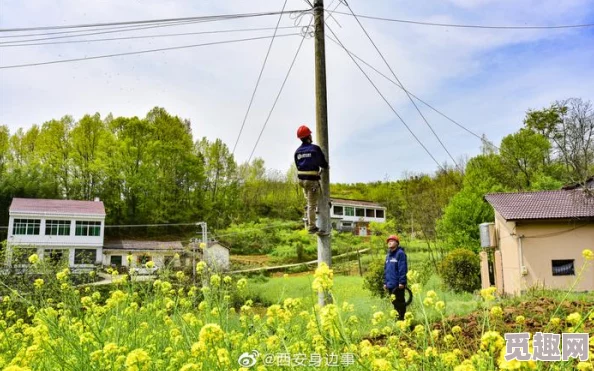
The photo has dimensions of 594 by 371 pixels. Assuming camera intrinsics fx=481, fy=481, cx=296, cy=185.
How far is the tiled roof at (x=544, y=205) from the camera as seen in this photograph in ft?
49.9

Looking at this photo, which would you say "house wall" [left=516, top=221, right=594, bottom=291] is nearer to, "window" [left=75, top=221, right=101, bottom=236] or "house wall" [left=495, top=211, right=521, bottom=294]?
"house wall" [left=495, top=211, right=521, bottom=294]

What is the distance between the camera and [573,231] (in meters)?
15.4

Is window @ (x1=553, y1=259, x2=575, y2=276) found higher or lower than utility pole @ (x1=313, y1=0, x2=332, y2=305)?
lower

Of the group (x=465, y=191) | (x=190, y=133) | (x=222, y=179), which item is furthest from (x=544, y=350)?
(x=190, y=133)

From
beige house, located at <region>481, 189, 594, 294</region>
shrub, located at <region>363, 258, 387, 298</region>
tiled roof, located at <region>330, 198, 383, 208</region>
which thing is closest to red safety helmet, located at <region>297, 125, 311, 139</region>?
shrub, located at <region>363, 258, 387, 298</region>

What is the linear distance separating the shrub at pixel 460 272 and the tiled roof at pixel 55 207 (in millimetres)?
23912

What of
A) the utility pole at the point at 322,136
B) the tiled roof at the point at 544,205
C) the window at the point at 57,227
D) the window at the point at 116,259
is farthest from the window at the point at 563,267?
the window at the point at 57,227

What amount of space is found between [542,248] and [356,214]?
33770 mm

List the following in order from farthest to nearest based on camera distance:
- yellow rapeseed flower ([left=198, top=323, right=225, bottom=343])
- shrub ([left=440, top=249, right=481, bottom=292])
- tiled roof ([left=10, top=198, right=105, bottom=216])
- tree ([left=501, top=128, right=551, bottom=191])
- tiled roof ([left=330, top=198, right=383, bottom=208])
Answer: tiled roof ([left=330, top=198, right=383, bottom=208])
tiled roof ([left=10, top=198, right=105, bottom=216])
tree ([left=501, top=128, right=551, bottom=191])
shrub ([left=440, top=249, right=481, bottom=292])
yellow rapeseed flower ([left=198, top=323, right=225, bottom=343])

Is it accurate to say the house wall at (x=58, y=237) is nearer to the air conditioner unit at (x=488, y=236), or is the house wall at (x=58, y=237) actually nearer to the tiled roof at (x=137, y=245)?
the tiled roof at (x=137, y=245)

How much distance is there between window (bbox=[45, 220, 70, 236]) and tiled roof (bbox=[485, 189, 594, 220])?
84.8 ft

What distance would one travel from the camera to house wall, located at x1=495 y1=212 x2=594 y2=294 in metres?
15.1

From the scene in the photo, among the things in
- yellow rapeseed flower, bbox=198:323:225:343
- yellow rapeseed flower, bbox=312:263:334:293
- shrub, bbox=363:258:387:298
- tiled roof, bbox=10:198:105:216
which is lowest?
shrub, bbox=363:258:387:298

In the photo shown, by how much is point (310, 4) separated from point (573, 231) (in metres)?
12.9
